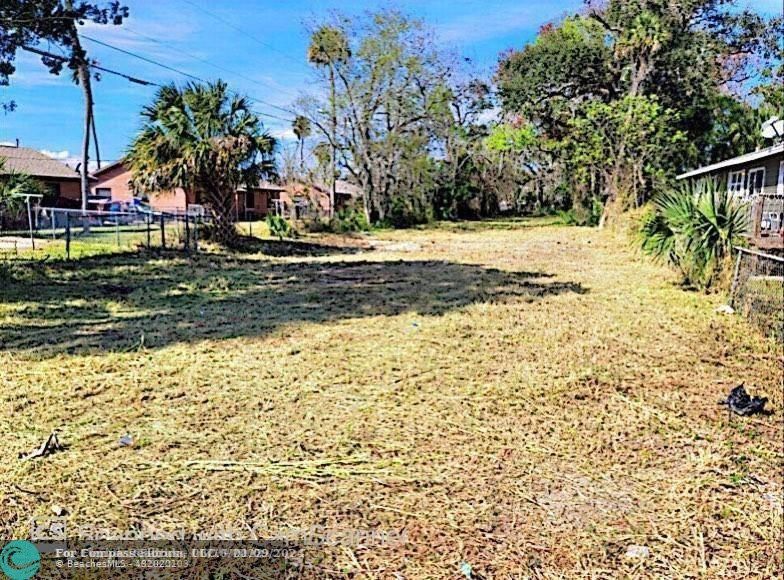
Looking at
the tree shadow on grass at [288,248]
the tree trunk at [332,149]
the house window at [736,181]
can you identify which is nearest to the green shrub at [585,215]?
the house window at [736,181]

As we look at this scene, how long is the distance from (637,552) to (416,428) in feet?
5.02

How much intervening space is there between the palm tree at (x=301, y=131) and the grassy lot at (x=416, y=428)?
752 inches

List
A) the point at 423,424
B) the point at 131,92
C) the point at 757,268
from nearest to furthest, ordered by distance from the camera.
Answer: the point at 423,424 < the point at 757,268 < the point at 131,92

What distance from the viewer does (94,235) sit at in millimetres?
14508

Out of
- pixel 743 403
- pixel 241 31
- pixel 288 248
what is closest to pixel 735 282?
pixel 743 403

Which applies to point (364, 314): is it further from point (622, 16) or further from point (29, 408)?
point (622, 16)

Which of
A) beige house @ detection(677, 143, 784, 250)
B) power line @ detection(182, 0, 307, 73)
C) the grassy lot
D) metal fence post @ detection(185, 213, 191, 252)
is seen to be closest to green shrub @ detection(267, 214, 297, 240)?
metal fence post @ detection(185, 213, 191, 252)

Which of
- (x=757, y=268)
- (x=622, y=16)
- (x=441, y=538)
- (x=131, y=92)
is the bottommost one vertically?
(x=441, y=538)

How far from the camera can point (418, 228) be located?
85.9 feet

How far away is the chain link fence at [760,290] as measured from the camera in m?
6.38

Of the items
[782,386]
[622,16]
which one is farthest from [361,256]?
[622,16]

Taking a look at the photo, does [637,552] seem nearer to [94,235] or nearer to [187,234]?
[187,234]

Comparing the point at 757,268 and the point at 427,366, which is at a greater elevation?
the point at 757,268

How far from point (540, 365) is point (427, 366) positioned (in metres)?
0.97
